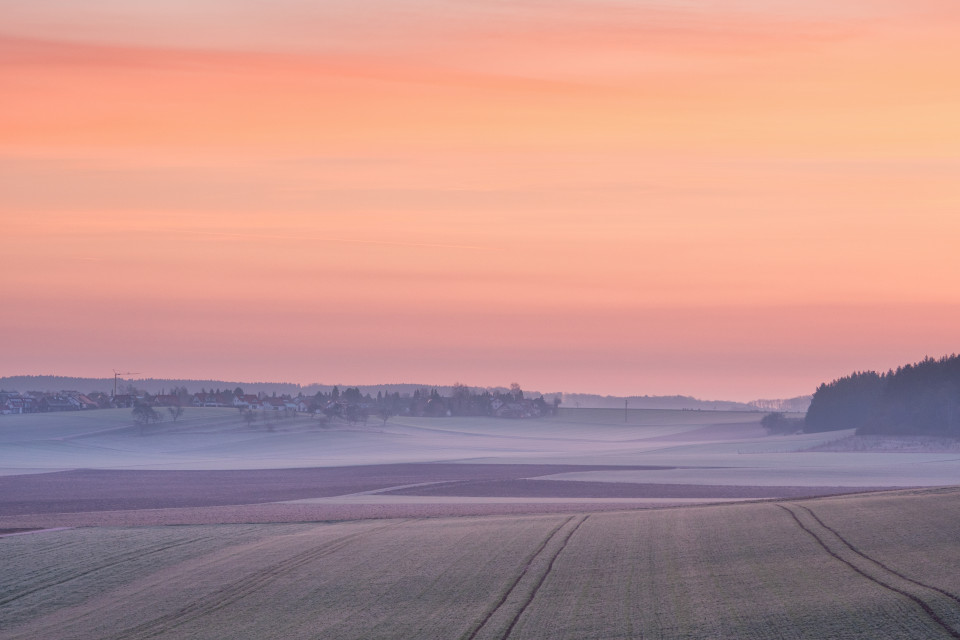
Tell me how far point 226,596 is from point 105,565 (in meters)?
7.20

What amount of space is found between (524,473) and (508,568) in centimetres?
5751

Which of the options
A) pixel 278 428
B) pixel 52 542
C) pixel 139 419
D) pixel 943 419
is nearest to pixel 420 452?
pixel 278 428

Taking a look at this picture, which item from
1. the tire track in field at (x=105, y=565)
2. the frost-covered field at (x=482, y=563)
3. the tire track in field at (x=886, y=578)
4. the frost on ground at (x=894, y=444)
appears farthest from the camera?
the frost on ground at (x=894, y=444)

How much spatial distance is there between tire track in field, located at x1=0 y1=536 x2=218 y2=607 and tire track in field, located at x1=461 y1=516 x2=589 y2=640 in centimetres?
1159

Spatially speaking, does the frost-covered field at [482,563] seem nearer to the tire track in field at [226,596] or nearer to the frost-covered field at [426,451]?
the tire track in field at [226,596]

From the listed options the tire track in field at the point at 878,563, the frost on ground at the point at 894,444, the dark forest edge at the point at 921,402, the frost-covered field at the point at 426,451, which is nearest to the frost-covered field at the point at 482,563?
the tire track in field at the point at 878,563

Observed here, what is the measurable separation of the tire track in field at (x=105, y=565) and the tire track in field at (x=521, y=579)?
11594 mm

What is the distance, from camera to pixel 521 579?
2614 centimetres

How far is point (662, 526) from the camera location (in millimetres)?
35156

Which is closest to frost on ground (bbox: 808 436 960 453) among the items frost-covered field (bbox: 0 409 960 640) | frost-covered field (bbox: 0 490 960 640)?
frost-covered field (bbox: 0 409 960 640)

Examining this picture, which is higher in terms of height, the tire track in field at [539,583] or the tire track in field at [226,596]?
the tire track in field at [539,583]

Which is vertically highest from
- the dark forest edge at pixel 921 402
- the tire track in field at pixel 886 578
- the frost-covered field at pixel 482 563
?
the dark forest edge at pixel 921 402

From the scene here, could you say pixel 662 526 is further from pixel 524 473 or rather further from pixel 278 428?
pixel 278 428

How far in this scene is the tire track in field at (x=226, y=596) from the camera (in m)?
23.2
